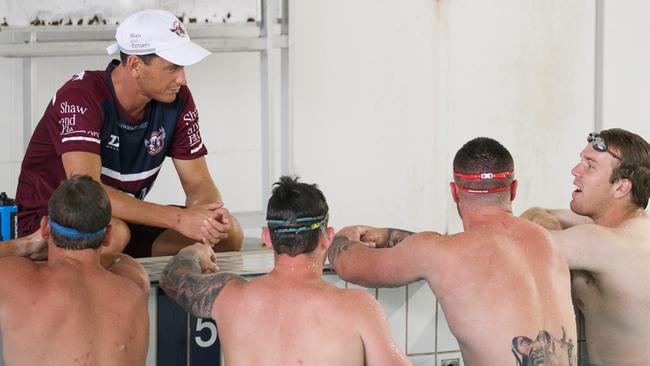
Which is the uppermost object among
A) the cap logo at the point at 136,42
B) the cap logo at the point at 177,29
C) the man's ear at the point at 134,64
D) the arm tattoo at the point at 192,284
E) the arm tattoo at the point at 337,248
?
the cap logo at the point at 177,29

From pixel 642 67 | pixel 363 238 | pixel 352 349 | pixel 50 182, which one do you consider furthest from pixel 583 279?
pixel 642 67

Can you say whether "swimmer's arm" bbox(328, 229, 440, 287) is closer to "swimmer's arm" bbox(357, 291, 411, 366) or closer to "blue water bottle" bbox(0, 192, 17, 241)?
"swimmer's arm" bbox(357, 291, 411, 366)

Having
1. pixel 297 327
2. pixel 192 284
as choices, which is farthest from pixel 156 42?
pixel 297 327

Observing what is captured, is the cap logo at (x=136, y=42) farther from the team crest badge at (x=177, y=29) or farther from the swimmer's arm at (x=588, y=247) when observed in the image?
the swimmer's arm at (x=588, y=247)

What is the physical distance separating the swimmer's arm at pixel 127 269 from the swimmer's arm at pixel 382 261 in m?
0.69

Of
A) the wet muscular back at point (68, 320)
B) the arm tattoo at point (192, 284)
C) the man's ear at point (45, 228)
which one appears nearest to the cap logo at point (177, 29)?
the arm tattoo at point (192, 284)

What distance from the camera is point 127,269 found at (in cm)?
317

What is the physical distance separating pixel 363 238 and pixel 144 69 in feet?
3.33

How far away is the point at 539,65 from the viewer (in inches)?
269

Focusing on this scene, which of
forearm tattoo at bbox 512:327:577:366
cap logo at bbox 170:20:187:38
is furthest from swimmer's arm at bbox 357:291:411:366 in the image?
cap logo at bbox 170:20:187:38

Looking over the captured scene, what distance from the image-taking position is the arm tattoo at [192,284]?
2992mm

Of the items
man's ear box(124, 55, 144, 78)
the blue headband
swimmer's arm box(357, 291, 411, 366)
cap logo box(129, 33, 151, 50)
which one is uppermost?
cap logo box(129, 33, 151, 50)

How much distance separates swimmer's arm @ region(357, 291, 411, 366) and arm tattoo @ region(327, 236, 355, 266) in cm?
74

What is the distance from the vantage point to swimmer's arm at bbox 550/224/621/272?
3.54 meters
